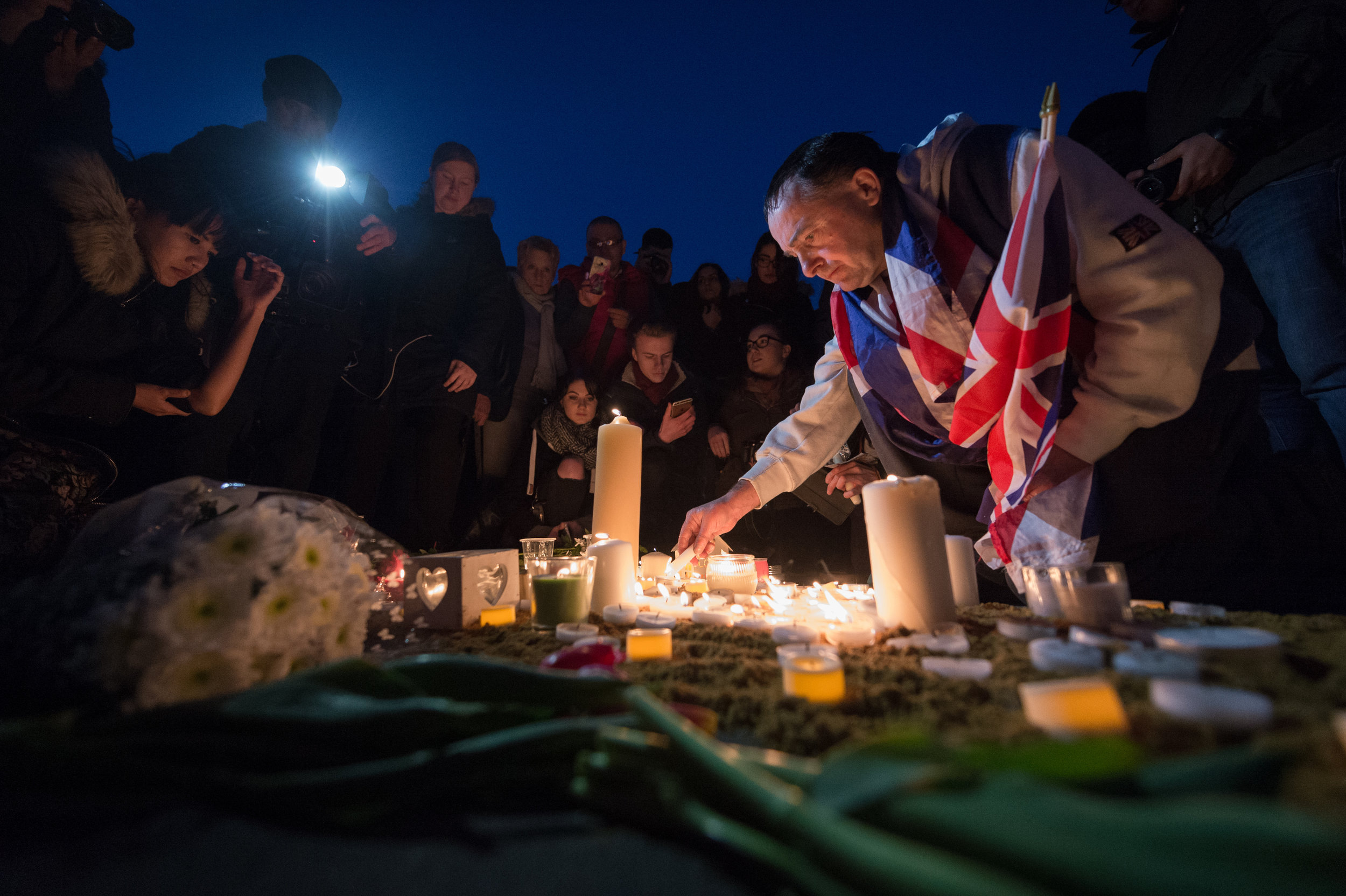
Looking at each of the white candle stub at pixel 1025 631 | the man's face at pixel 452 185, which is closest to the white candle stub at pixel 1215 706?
the white candle stub at pixel 1025 631

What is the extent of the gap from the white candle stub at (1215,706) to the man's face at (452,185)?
12.1 feet

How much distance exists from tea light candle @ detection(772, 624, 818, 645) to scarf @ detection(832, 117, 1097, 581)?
2.95ft

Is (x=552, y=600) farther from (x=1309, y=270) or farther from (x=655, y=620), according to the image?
(x=1309, y=270)

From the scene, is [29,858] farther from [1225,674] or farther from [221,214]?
[221,214]

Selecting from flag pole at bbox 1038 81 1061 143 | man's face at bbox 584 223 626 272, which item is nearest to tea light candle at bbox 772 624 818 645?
flag pole at bbox 1038 81 1061 143

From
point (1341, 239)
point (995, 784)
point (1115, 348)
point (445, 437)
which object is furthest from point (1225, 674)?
point (445, 437)

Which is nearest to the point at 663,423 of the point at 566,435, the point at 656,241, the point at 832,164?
the point at 566,435

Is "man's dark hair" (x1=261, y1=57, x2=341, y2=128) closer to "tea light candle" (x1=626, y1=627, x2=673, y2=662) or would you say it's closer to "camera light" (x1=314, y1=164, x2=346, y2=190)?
"camera light" (x1=314, y1=164, x2=346, y2=190)

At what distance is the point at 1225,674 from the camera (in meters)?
0.61

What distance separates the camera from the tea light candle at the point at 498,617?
1134mm

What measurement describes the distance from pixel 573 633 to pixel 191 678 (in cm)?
47

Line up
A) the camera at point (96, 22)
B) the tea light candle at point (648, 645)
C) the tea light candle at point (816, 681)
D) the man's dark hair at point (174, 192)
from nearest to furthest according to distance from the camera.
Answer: the tea light candle at point (816, 681)
the tea light candle at point (648, 645)
the camera at point (96, 22)
the man's dark hair at point (174, 192)

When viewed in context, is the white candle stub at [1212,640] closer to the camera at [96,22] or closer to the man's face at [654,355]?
the man's face at [654,355]

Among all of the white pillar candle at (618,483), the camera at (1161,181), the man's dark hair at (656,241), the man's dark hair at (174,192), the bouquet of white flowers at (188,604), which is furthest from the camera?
the man's dark hair at (656,241)
